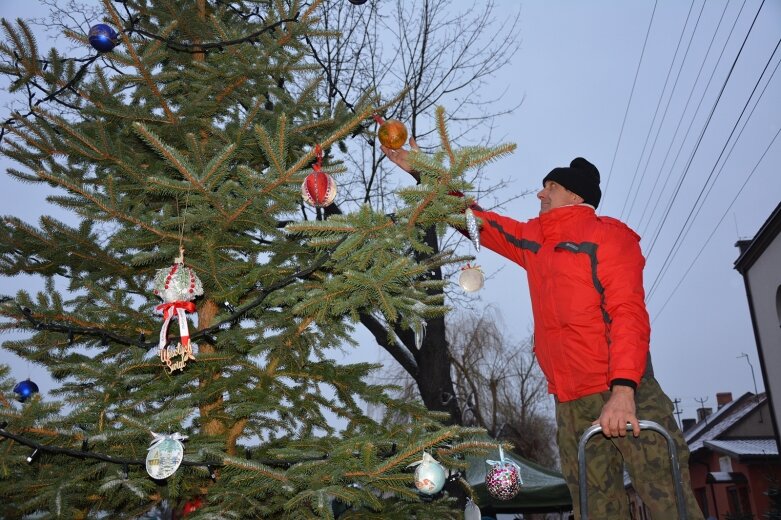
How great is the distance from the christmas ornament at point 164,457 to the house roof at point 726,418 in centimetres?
2850

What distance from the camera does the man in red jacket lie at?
2510 mm

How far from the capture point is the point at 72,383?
4031 millimetres

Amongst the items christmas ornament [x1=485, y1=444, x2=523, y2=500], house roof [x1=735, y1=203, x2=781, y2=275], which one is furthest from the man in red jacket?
house roof [x1=735, y1=203, x2=781, y2=275]

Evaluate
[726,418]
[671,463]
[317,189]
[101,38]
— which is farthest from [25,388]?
[726,418]

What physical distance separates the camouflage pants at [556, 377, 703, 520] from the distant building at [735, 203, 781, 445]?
14212 millimetres

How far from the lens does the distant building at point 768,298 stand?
1522cm

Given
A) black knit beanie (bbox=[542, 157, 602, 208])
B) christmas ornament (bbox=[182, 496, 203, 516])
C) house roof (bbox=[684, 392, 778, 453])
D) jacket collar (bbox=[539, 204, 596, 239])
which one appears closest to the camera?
jacket collar (bbox=[539, 204, 596, 239])

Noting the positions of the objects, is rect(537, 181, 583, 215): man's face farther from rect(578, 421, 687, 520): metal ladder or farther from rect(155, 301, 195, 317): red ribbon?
rect(155, 301, 195, 317): red ribbon

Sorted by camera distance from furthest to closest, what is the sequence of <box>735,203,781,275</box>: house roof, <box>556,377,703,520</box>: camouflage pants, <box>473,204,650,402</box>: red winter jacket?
<box>735,203,781,275</box>: house roof, <box>473,204,650,402</box>: red winter jacket, <box>556,377,703,520</box>: camouflage pants

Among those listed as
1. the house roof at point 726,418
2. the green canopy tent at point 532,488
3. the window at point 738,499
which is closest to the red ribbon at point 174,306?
the green canopy tent at point 532,488

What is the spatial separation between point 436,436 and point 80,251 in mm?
2580

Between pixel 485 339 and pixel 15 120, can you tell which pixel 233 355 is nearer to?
pixel 15 120

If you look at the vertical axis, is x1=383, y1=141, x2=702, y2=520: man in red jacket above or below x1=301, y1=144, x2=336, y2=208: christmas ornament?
below

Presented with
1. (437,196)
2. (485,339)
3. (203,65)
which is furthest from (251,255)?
(485,339)
